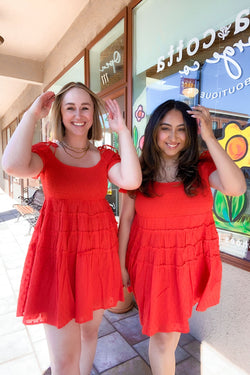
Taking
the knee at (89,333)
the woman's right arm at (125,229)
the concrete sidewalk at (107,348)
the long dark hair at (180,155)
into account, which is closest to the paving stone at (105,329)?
the concrete sidewalk at (107,348)

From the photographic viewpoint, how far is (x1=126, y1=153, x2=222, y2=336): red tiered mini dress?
1217 mm

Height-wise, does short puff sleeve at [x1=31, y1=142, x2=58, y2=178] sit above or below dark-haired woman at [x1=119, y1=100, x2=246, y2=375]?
above

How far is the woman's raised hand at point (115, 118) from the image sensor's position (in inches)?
48.3

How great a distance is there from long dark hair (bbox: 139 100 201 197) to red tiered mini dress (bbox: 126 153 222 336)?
4 centimetres

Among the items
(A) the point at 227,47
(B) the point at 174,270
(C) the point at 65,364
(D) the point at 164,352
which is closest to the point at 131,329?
(D) the point at 164,352

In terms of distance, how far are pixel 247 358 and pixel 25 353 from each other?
63.8 inches

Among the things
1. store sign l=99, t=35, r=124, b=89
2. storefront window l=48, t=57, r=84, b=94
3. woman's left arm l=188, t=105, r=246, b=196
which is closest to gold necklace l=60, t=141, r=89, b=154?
woman's left arm l=188, t=105, r=246, b=196

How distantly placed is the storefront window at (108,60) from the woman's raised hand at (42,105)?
1784mm

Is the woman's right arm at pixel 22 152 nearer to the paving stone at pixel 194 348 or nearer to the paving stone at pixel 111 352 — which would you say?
the paving stone at pixel 111 352

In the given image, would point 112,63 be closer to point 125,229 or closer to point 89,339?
point 125,229

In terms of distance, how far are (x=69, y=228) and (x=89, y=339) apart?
0.71 metres

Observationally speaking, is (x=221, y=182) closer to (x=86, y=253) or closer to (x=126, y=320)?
(x=86, y=253)

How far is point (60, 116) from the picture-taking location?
4.26 feet

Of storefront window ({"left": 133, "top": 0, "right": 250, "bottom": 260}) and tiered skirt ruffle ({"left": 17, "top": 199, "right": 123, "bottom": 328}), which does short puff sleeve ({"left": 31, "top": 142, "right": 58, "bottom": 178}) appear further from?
storefront window ({"left": 133, "top": 0, "right": 250, "bottom": 260})
